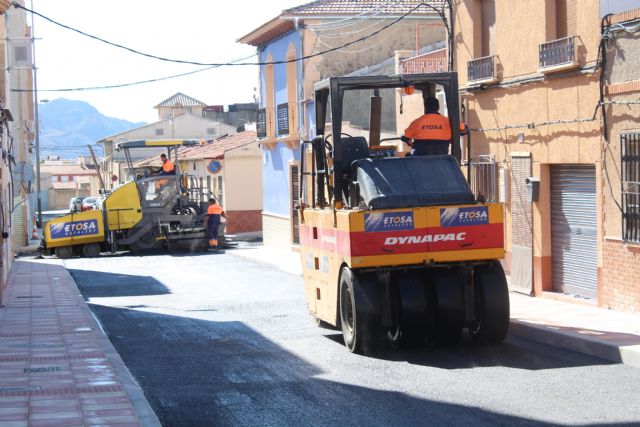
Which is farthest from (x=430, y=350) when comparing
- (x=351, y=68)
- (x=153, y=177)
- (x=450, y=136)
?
(x=153, y=177)

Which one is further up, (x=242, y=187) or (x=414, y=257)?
(x=242, y=187)

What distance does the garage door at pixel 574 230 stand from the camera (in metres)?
15.0

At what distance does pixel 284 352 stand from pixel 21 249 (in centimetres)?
2520

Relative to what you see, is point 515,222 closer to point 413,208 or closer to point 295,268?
point 413,208

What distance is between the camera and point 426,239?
36.3 ft

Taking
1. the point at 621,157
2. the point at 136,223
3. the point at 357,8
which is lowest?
the point at 136,223

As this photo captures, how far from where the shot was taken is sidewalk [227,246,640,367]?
10.5 meters

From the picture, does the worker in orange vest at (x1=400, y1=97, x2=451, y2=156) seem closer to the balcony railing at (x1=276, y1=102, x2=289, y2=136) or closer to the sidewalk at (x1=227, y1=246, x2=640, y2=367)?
the sidewalk at (x1=227, y1=246, x2=640, y2=367)

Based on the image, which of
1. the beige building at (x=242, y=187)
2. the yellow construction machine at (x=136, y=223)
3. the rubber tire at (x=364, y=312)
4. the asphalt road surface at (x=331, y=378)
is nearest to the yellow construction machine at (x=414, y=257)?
the rubber tire at (x=364, y=312)

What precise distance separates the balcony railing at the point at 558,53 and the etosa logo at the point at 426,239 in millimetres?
4825

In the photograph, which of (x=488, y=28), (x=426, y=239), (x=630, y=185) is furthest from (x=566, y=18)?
(x=426, y=239)

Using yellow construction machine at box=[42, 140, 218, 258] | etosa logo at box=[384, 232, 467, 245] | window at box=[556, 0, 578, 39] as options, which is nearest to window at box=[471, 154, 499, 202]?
window at box=[556, 0, 578, 39]

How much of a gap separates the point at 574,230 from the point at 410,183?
4992 mm

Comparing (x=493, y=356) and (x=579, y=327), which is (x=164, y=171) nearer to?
(x=579, y=327)
